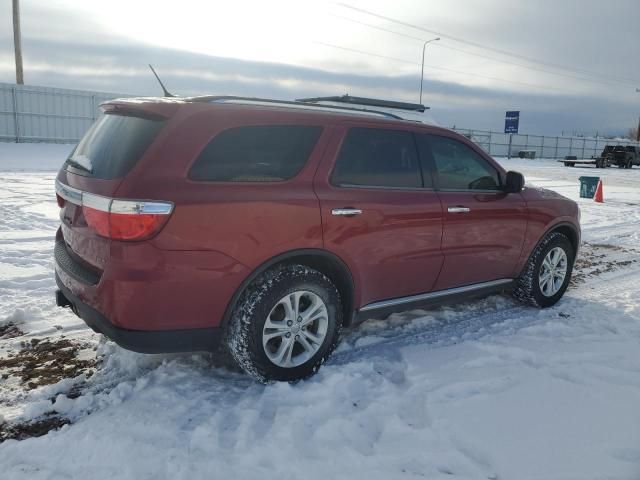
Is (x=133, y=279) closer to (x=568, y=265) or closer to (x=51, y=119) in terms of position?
(x=568, y=265)

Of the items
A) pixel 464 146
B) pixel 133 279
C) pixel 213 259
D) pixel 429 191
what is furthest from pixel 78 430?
pixel 464 146

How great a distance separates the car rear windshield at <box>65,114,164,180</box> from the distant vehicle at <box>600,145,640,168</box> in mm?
39592

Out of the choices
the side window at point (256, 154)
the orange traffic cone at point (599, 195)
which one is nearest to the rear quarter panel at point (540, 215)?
the side window at point (256, 154)

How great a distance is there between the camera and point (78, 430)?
287 cm

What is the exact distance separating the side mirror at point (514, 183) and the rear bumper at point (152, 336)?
2.87m

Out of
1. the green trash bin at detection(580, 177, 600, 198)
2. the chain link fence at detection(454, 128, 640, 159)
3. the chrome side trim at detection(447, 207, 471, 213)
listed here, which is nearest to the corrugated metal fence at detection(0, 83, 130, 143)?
the green trash bin at detection(580, 177, 600, 198)

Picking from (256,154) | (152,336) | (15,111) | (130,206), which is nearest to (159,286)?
(152,336)

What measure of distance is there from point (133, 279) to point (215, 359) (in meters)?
1.14

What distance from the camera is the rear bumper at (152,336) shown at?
295 cm

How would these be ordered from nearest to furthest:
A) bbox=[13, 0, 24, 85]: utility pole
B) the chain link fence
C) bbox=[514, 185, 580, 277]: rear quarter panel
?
bbox=[514, 185, 580, 277]: rear quarter panel < bbox=[13, 0, 24, 85]: utility pole < the chain link fence

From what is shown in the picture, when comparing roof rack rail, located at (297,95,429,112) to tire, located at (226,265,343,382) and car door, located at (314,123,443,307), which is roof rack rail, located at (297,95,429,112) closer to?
car door, located at (314,123,443,307)

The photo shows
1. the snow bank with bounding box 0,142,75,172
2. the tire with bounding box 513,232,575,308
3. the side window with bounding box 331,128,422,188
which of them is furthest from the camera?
the snow bank with bounding box 0,142,75,172

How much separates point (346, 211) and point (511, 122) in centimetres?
4282

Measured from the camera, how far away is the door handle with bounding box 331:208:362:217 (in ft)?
11.4
